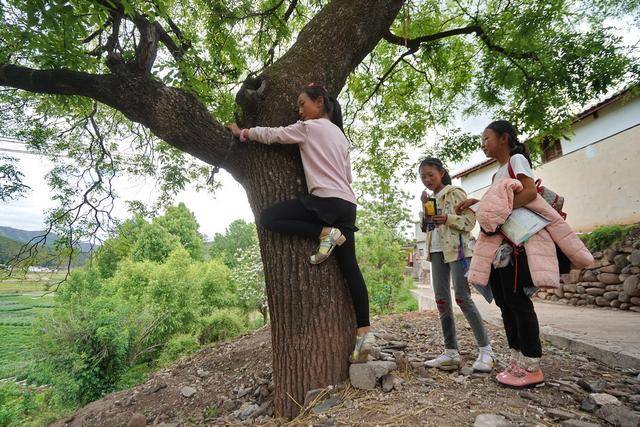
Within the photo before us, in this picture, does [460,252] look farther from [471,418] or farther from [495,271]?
[471,418]

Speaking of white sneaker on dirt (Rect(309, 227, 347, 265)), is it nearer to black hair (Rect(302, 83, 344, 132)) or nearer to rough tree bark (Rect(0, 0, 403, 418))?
rough tree bark (Rect(0, 0, 403, 418))

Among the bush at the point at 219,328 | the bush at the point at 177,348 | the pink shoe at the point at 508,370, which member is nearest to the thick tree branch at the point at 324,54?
the pink shoe at the point at 508,370

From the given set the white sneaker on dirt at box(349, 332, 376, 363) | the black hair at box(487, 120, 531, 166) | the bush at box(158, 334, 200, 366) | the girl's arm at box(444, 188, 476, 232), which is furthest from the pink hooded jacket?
the bush at box(158, 334, 200, 366)

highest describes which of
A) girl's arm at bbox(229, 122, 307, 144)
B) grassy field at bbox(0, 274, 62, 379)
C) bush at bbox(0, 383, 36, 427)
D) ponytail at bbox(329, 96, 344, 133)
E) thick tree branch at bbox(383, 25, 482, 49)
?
thick tree branch at bbox(383, 25, 482, 49)

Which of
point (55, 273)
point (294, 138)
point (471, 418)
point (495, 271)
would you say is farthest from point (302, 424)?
point (55, 273)

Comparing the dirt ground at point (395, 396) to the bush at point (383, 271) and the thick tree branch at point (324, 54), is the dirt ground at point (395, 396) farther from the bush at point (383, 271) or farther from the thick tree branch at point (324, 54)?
the bush at point (383, 271)

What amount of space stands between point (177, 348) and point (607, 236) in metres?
14.0

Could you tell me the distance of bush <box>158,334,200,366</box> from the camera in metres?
11.9

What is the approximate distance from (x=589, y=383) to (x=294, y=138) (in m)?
2.81

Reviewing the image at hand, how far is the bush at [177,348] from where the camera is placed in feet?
39.2

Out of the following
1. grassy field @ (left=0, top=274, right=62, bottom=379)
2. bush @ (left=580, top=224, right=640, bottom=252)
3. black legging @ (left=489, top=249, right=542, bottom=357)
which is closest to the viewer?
black legging @ (left=489, top=249, right=542, bottom=357)

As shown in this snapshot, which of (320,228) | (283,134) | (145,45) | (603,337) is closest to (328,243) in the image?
(320,228)

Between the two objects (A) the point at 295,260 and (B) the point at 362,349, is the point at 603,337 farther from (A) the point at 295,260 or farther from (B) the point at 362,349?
(A) the point at 295,260

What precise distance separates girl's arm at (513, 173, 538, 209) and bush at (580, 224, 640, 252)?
7941mm
